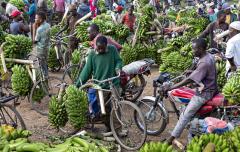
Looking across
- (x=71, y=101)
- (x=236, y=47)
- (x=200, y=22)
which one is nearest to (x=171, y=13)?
(x=200, y=22)

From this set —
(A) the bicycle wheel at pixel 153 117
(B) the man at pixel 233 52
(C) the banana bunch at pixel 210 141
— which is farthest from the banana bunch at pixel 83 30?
(C) the banana bunch at pixel 210 141

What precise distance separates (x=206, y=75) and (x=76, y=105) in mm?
2035

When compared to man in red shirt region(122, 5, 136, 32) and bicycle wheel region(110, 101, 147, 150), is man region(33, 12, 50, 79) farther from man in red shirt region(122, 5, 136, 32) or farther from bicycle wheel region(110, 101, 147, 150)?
man in red shirt region(122, 5, 136, 32)

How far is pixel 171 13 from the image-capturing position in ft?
57.9

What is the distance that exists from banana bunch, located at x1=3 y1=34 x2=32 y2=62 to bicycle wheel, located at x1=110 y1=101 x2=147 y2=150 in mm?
2854

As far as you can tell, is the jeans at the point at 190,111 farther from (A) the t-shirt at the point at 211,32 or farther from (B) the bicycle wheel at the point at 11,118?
(A) the t-shirt at the point at 211,32

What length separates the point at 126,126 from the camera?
22.7 ft

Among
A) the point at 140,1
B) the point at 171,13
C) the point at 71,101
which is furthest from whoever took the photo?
the point at 171,13

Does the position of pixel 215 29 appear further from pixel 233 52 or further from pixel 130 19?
pixel 130 19

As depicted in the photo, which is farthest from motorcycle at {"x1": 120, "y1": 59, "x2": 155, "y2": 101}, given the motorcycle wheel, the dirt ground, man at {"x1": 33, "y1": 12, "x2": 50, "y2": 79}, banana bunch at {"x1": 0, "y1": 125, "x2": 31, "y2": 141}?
banana bunch at {"x1": 0, "y1": 125, "x2": 31, "y2": 141}

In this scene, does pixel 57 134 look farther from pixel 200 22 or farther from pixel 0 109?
pixel 200 22

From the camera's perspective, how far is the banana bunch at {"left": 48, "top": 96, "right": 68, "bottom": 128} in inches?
280

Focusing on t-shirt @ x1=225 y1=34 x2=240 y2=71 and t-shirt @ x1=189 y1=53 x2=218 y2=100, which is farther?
t-shirt @ x1=225 y1=34 x2=240 y2=71

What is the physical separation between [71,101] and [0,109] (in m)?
1.22
